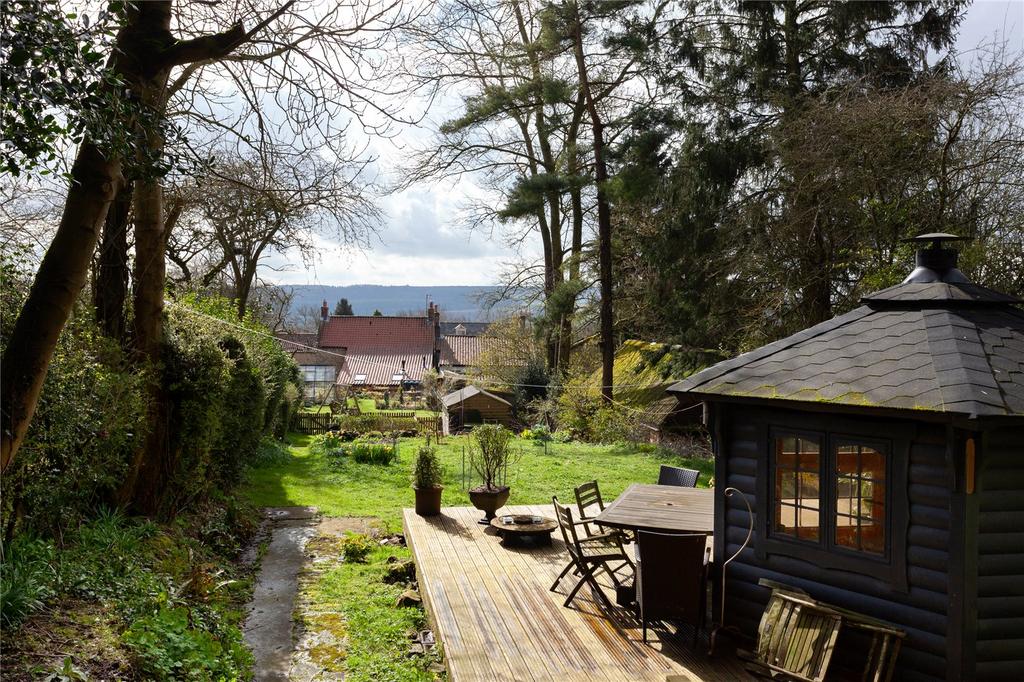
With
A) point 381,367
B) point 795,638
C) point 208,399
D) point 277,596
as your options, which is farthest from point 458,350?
point 795,638

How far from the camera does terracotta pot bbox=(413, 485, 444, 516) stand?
10148mm

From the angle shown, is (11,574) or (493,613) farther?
(493,613)

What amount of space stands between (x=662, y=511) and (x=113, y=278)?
663 cm

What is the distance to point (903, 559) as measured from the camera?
4.82m

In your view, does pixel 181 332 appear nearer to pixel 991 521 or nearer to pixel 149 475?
pixel 149 475

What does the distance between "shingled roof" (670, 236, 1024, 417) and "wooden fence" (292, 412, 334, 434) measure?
862 inches

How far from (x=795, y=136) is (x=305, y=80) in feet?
33.6

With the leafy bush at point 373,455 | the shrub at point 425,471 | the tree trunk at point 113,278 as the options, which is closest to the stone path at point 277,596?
the shrub at point 425,471

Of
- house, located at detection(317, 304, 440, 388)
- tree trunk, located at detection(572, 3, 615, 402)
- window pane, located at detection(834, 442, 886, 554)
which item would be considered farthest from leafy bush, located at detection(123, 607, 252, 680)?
house, located at detection(317, 304, 440, 388)

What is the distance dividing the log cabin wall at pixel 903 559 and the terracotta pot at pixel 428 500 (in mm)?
5194

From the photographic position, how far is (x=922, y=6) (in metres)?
15.2

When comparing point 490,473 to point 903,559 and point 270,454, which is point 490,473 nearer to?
point 903,559

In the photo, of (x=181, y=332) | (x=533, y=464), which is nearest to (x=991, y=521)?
(x=181, y=332)

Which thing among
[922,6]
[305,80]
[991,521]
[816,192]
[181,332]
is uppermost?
[922,6]
